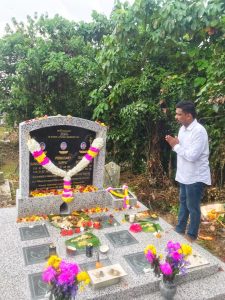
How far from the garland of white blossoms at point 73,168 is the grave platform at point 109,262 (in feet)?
2.10

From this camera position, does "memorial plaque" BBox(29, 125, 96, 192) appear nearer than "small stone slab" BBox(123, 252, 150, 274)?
No

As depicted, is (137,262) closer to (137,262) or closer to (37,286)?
(137,262)

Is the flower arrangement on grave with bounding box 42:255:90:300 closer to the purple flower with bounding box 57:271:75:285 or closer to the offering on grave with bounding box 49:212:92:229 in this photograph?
the purple flower with bounding box 57:271:75:285

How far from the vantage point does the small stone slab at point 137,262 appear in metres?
3.35

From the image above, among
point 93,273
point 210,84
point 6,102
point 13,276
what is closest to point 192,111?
point 210,84

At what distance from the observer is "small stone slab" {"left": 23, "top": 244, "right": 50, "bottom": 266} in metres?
3.47

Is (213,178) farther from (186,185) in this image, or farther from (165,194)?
(186,185)

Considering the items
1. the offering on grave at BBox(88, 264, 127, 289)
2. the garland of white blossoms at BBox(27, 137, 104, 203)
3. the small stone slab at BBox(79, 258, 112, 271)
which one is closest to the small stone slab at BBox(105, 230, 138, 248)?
the small stone slab at BBox(79, 258, 112, 271)

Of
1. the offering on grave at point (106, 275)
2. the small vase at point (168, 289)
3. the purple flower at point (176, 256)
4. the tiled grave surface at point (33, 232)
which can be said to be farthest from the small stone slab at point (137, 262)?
the tiled grave surface at point (33, 232)

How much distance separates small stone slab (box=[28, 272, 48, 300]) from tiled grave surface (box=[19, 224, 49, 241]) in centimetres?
86

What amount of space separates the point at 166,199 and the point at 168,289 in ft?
11.0

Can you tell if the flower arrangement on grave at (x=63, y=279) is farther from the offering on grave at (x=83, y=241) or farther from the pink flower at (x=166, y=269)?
the offering on grave at (x=83, y=241)

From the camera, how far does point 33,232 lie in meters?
4.14

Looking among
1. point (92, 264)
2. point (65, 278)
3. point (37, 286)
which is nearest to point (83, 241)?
point (92, 264)
